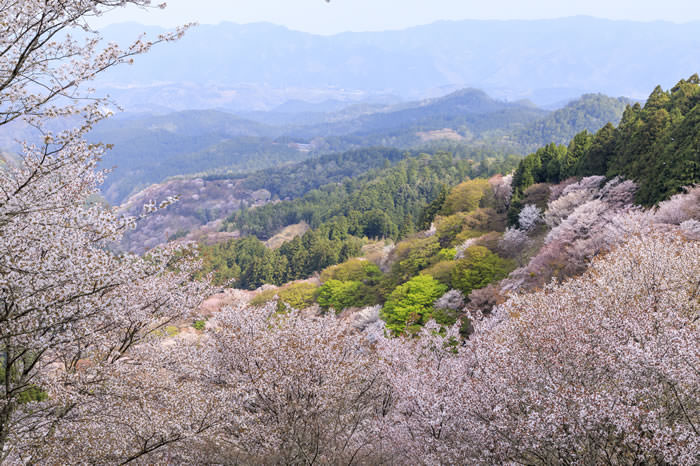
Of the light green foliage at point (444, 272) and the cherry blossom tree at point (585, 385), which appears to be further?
the light green foliage at point (444, 272)

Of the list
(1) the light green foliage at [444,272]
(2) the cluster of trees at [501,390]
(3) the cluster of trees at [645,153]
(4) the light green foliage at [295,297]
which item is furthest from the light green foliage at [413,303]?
(4) the light green foliage at [295,297]

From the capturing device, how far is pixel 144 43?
6.07m

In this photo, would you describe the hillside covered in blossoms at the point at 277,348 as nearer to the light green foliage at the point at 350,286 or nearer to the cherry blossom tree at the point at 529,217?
the cherry blossom tree at the point at 529,217

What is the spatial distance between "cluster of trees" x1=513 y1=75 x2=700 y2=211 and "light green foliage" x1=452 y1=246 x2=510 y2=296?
25.2ft

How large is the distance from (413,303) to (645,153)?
15.3 meters

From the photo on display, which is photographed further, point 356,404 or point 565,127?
point 565,127

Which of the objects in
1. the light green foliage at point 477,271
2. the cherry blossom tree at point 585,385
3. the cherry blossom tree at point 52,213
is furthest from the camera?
the light green foliage at point 477,271

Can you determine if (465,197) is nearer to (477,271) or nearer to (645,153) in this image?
(645,153)

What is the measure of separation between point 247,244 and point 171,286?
226 feet

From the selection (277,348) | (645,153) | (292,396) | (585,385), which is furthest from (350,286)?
(585,385)

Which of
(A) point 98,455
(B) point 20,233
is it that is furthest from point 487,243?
(B) point 20,233

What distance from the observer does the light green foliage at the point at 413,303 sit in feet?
80.5

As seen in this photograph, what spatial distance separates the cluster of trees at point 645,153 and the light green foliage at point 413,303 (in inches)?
420

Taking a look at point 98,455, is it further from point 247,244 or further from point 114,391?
point 247,244
